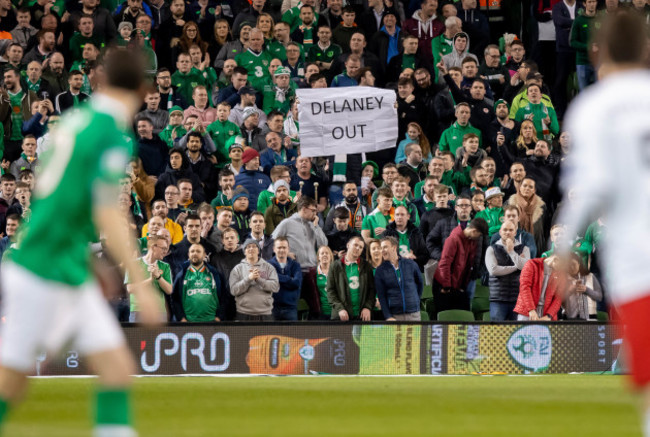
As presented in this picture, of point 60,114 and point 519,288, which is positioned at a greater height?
point 60,114

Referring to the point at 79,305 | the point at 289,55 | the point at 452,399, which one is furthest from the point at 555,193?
the point at 79,305

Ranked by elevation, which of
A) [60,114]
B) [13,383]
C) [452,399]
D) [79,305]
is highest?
[60,114]

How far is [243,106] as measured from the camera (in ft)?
63.9

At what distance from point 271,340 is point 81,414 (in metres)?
5.38

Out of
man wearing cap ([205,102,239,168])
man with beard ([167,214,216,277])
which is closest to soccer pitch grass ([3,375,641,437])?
man with beard ([167,214,216,277])

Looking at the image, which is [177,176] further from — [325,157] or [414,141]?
[414,141]

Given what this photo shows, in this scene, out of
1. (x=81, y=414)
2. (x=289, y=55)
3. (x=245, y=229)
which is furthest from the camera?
(x=289, y=55)

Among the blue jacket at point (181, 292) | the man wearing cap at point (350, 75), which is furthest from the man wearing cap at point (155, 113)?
the blue jacket at point (181, 292)

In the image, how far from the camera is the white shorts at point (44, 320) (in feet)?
20.0

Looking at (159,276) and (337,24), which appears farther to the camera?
(337,24)

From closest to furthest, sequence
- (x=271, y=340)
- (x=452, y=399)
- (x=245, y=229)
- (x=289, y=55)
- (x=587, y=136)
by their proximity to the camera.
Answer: (x=587, y=136), (x=452, y=399), (x=271, y=340), (x=245, y=229), (x=289, y=55)

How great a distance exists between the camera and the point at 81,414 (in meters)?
10.2

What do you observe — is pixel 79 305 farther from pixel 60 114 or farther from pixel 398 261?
pixel 60 114

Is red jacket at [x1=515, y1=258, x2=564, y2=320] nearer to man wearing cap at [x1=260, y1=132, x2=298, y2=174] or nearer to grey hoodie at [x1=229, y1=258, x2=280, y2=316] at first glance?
grey hoodie at [x1=229, y1=258, x2=280, y2=316]
